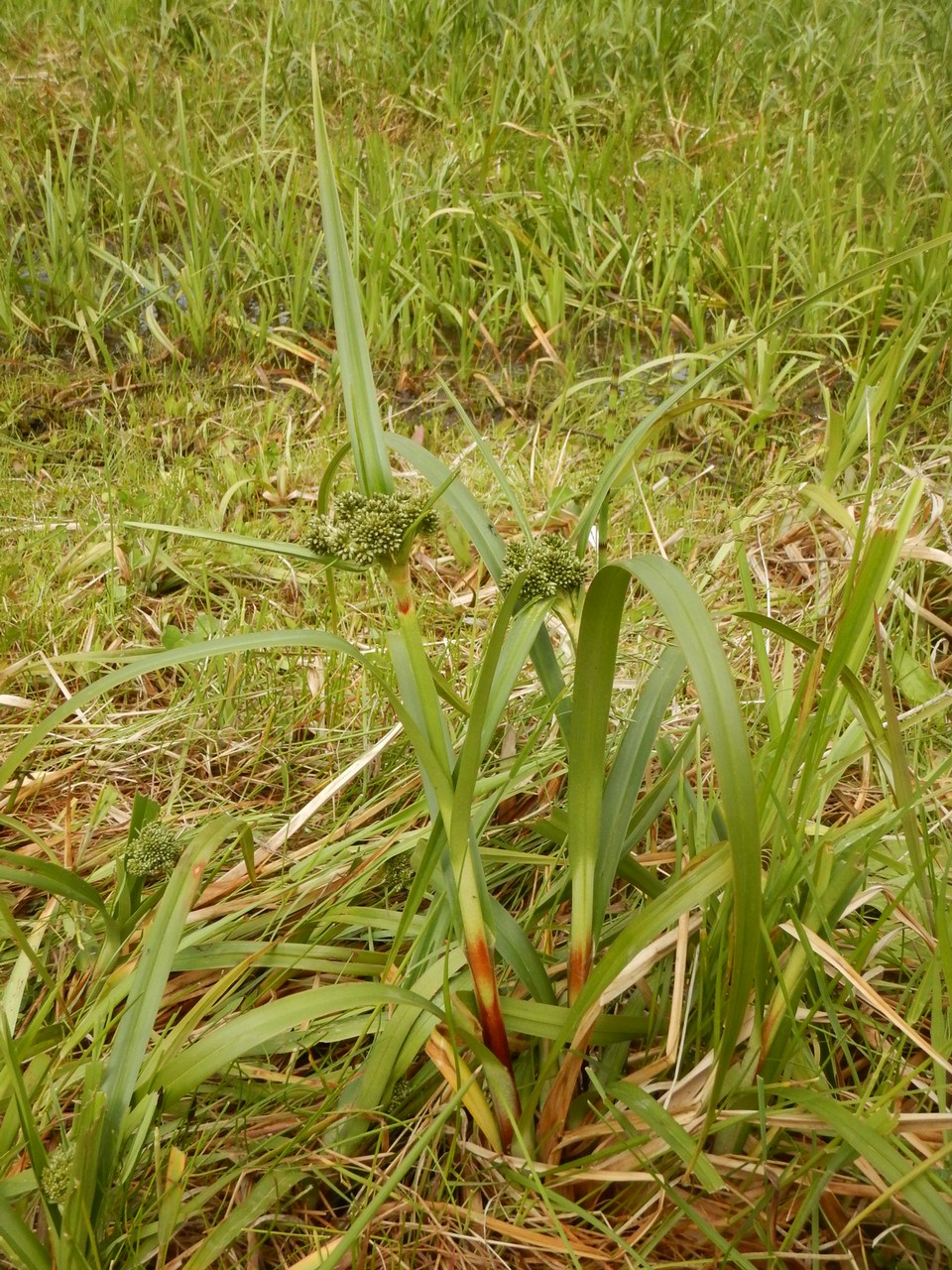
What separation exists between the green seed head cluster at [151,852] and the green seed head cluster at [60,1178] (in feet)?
0.96

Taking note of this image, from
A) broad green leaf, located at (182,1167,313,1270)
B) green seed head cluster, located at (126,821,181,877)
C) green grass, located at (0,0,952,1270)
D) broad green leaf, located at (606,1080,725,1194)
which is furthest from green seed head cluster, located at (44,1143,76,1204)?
broad green leaf, located at (606,1080,725,1194)

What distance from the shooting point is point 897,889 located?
3.86ft

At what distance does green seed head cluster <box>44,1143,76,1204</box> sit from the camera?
0.82m

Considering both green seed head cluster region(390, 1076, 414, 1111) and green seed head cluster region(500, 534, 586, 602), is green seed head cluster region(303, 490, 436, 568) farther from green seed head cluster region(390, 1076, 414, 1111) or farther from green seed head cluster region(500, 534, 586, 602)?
green seed head cluster region(390, 1076, 414, 1111)

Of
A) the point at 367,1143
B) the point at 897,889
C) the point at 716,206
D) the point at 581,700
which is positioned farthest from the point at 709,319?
the point at 367,1143

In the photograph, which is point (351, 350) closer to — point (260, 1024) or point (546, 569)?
point (546, 569)

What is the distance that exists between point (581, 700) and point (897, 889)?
56 centimetres

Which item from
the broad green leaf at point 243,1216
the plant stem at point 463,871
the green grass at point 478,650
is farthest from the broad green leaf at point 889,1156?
the broad green leaf at point 243,1216

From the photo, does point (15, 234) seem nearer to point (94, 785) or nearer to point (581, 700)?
point (94, 785)

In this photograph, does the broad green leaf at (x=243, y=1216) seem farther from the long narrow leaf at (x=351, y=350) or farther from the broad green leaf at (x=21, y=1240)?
the long narrow leaf at (x=351, y=350)

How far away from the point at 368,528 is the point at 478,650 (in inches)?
38.1

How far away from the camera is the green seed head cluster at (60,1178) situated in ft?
2.70

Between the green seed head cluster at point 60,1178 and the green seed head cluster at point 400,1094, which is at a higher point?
the green seed head cluster at point 60,1178

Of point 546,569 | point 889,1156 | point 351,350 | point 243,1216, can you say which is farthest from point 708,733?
point 243,1216
